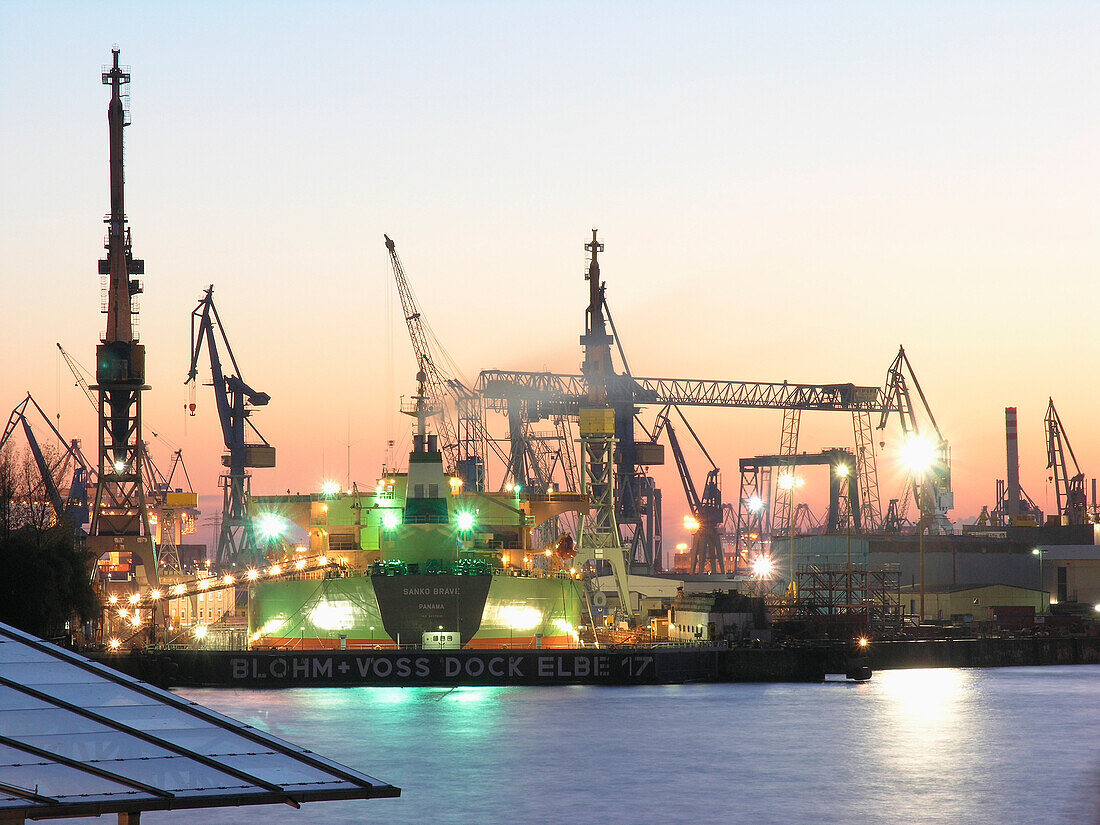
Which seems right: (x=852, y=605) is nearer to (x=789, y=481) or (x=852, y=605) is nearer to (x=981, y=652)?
(x=981, y=652)

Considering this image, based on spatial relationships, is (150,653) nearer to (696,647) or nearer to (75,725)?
(696,647)

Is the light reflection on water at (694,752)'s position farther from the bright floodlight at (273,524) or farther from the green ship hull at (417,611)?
the bright floodlight at (273,524)

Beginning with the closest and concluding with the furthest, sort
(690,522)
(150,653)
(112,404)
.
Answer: (150,653) → (112,404) → (690,522)

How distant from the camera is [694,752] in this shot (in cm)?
6262

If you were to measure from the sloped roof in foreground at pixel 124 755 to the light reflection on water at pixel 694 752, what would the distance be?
24.3 m

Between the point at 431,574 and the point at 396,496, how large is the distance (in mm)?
11160

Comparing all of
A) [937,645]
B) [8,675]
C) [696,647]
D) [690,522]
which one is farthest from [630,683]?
[690,522]

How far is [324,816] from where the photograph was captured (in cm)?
4825

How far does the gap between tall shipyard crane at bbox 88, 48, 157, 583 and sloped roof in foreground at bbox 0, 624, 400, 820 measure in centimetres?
8693

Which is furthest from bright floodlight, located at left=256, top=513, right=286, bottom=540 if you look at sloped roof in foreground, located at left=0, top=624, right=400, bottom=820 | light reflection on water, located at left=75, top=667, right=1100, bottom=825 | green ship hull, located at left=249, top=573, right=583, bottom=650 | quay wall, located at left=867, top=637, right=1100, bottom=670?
sloped roof in foreground, located at left=0, top=624, right=400, bottom=820

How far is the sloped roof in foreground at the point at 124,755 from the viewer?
19.1 meters

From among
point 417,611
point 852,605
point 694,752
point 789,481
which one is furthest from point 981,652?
point 694,752

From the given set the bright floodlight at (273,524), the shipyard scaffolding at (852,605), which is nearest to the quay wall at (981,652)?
the shipyard scaffolding at (852,605)

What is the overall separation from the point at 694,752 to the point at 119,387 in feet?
198
